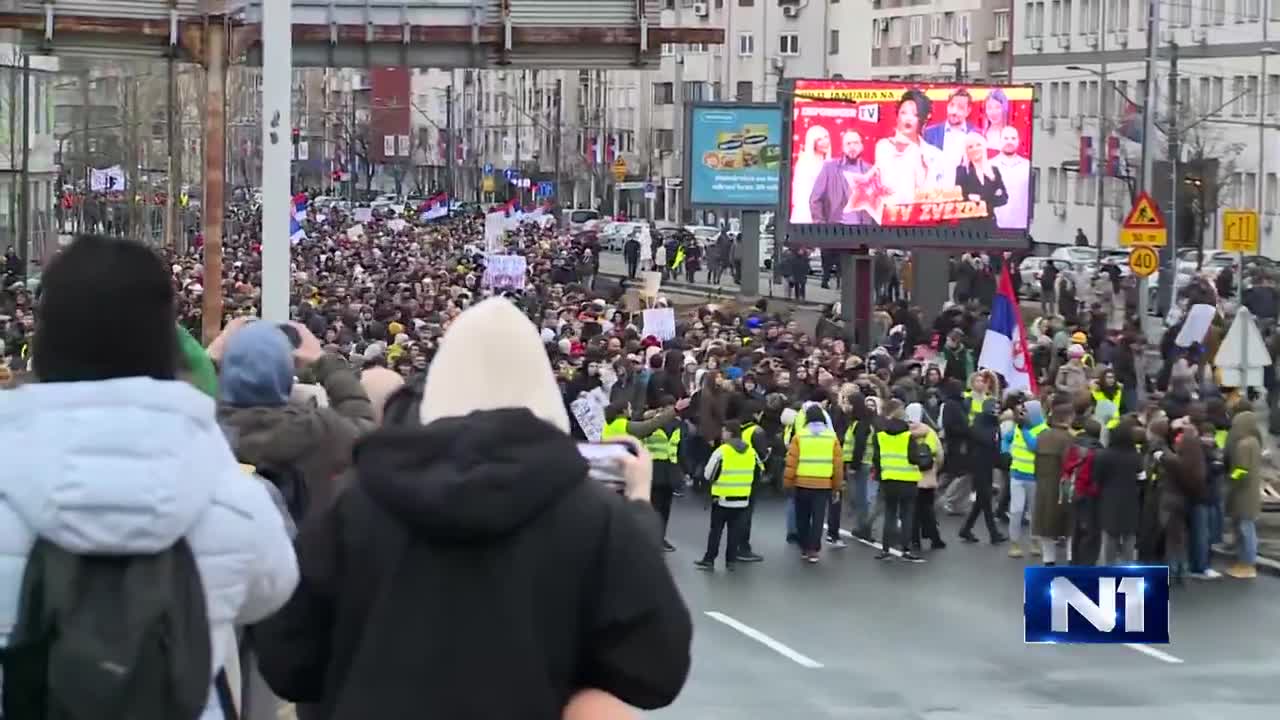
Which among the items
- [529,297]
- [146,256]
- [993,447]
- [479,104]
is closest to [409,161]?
[479,104]

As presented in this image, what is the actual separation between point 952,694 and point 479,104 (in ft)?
418

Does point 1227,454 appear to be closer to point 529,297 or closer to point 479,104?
point 529,297

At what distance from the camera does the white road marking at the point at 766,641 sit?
16.4 m

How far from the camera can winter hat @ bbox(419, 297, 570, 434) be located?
406 cm

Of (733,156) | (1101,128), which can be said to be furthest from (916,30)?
(733,156)

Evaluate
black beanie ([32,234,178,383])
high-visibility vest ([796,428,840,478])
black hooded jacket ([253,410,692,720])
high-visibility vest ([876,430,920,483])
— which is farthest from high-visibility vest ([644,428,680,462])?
black hooded jacket ([253,410,692,720])

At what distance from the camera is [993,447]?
2350cm

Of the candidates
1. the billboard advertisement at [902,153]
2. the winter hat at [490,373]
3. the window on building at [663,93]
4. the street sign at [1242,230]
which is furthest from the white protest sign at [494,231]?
the window on building at [663,93]

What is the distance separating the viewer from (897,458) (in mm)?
22297

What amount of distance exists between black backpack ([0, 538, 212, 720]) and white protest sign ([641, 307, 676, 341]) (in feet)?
91.1

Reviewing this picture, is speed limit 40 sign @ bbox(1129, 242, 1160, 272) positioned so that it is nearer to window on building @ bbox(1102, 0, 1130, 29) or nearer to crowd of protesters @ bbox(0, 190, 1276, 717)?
crowd of protesters @ bbox(0, 190, 1276, 717)

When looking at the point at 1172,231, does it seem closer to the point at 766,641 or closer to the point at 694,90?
the point at 766,641

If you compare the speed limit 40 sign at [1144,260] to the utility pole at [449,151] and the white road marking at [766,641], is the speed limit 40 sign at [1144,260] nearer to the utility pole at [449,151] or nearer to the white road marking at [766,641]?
the white road marking at [766,641]

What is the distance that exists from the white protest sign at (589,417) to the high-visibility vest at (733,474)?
1013mm
